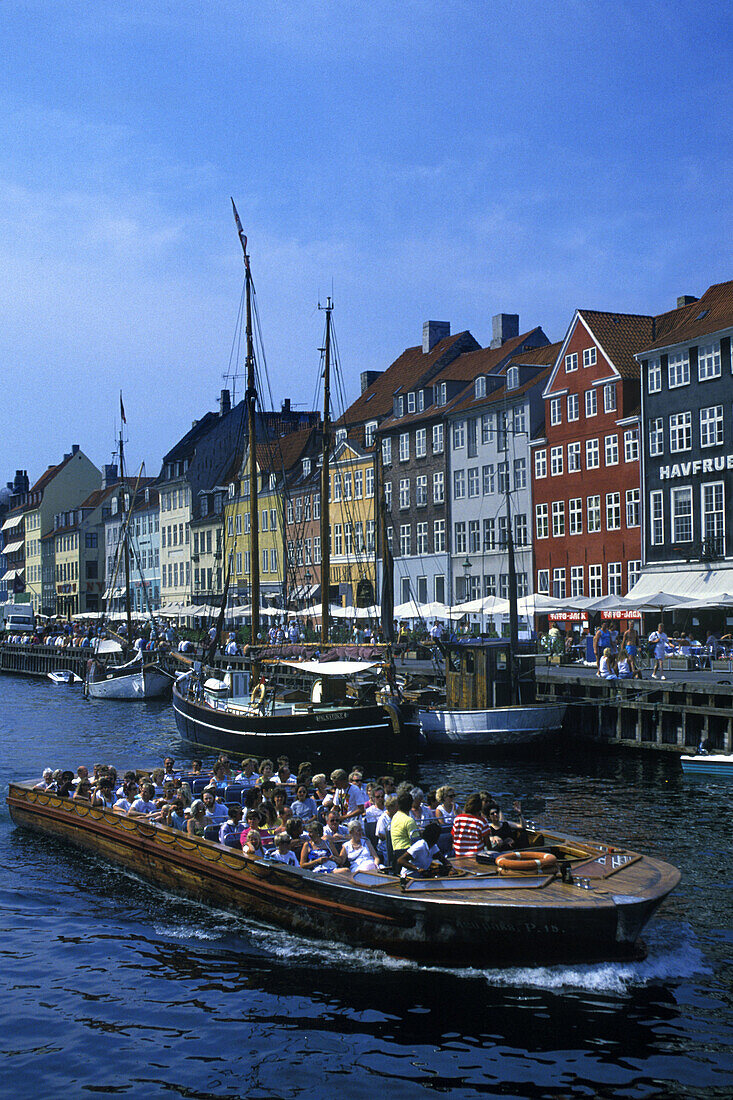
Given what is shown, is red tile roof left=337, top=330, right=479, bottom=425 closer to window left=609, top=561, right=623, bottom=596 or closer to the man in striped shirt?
window left=609, top=561, right=623, bottom=596

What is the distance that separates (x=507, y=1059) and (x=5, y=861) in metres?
13.1

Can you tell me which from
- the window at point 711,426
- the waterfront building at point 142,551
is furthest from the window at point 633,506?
the waterfront building at point 142,551

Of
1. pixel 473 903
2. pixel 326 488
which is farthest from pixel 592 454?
pixel 473 903

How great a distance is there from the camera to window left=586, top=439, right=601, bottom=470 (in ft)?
191

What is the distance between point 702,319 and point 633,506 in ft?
29.4

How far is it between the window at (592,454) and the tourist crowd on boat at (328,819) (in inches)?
1515

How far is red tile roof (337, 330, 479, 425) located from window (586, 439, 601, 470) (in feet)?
62.3

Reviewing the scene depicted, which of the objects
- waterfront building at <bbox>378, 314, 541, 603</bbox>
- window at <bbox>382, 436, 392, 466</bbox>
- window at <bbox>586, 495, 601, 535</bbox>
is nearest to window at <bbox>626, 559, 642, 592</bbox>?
window at <bbox>586, 495, 601, 535</bbox>

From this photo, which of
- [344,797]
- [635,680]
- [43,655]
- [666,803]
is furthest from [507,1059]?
[43,655]

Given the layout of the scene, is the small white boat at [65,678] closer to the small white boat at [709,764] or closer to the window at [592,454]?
the window at [592,454]

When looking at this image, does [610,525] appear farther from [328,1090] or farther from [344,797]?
[328,1090]

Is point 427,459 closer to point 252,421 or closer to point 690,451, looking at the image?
point 690,451

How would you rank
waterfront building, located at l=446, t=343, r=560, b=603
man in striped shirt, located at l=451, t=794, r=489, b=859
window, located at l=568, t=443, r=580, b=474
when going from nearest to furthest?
man in striped shirt, located at l=451, t=794, r=489, b=859 → window, located at l=568, t=443, r=580, b=474 → waterfront building, located at l=446, t=343, r=560, b=603

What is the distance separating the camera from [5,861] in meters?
22.7
